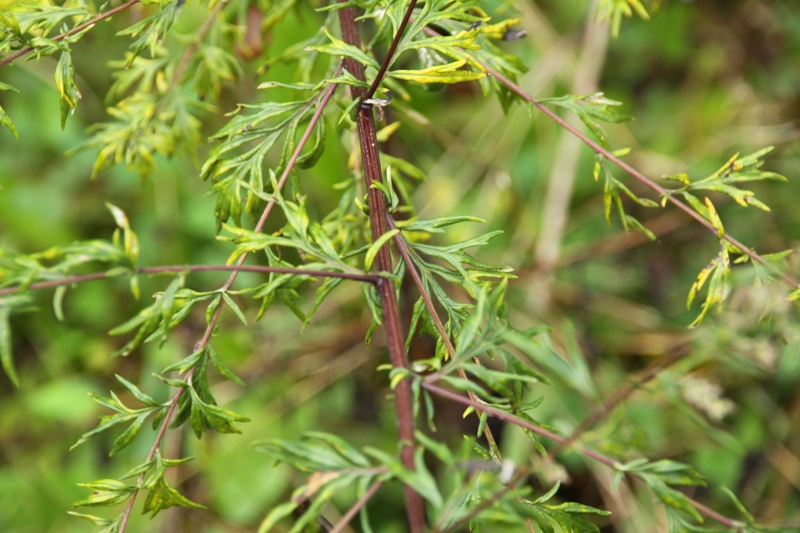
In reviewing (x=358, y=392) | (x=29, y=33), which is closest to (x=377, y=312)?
(x=29, y=33)

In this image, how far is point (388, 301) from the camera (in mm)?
737

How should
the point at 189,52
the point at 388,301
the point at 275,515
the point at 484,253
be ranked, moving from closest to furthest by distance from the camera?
the point at 275,515
the point at 388,301
the point at 189,52
the point at 484,253

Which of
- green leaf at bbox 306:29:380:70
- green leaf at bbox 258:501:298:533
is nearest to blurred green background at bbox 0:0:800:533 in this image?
green leaf at bbox 306:29:380:70

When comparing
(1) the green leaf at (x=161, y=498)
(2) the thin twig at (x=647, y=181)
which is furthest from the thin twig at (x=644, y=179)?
(1) the green leaf at (x=161, y=498)

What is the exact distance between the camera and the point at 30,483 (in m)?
2.06

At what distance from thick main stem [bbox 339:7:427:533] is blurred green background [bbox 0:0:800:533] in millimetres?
1058

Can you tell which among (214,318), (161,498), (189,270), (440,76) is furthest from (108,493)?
(440,76)

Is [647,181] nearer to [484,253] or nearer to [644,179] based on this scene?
[644,179]

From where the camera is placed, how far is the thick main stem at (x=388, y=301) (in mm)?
644

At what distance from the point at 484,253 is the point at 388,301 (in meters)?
1.59

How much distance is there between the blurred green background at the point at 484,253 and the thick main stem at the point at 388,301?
1058mm

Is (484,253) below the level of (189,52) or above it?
below

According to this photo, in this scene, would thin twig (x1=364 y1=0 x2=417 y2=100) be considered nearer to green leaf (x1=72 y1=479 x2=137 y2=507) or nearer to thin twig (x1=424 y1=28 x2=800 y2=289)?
thin twig (x1=424 y1=28 x2=800 y2=289)

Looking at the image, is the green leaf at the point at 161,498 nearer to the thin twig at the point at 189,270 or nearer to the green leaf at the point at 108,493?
the green leaf at the point at 108,493
